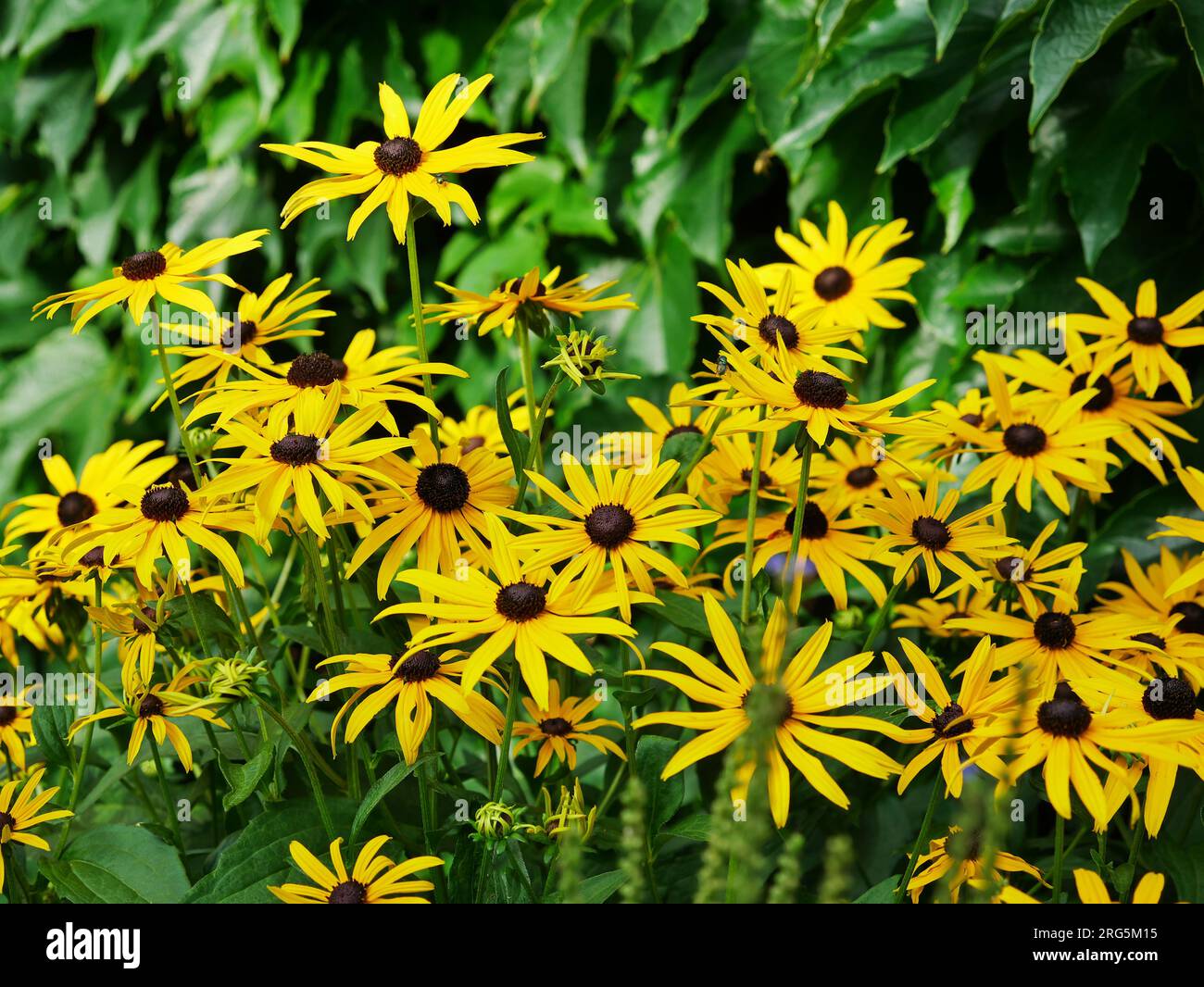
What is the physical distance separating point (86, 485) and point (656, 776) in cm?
49

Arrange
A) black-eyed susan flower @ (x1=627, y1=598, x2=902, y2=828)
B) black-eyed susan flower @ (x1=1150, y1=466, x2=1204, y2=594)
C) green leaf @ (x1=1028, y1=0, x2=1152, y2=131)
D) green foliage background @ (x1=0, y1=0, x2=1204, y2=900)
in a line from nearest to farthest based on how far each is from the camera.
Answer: black-eyed susan flower @ (x1=627, y1=598, x2=902, y2=828) < black-eyed susan flower @ (x1=1150, y1=466, x2=1204, y2=594) < green leaf @ (x1=1028, y1=0, x2=1152, y2=131) < green foliage background @ (x1=0, y1=0, x2=1204, y2=900)

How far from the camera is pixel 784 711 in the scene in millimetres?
632

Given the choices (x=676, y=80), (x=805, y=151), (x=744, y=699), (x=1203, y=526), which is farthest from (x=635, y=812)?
(x=676, y=80)

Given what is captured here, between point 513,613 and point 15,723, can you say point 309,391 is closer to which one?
point 513,613

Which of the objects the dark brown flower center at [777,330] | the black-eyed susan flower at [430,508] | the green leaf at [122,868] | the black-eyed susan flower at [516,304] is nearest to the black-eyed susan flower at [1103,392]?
the dark brown flower center at [777,330]

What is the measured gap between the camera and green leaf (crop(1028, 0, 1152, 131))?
3.71ft

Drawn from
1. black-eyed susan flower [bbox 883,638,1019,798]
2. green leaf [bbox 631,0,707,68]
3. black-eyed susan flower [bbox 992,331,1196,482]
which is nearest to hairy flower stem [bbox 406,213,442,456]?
black-eyed susan flower [bbox 883,638,1019,798]

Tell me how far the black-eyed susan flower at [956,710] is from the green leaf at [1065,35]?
650 mm

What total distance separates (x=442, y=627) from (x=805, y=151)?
1.00 metres

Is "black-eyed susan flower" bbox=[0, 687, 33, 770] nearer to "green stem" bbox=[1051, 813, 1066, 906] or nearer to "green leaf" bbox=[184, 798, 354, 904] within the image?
"green leaf" bbox=[184, 798, 354, 904]

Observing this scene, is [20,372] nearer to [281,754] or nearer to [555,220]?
[555,220]

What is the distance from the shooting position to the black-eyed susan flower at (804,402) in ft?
2.25

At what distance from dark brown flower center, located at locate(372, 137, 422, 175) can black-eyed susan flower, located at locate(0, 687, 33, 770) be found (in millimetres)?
419

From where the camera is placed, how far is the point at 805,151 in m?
1.45
